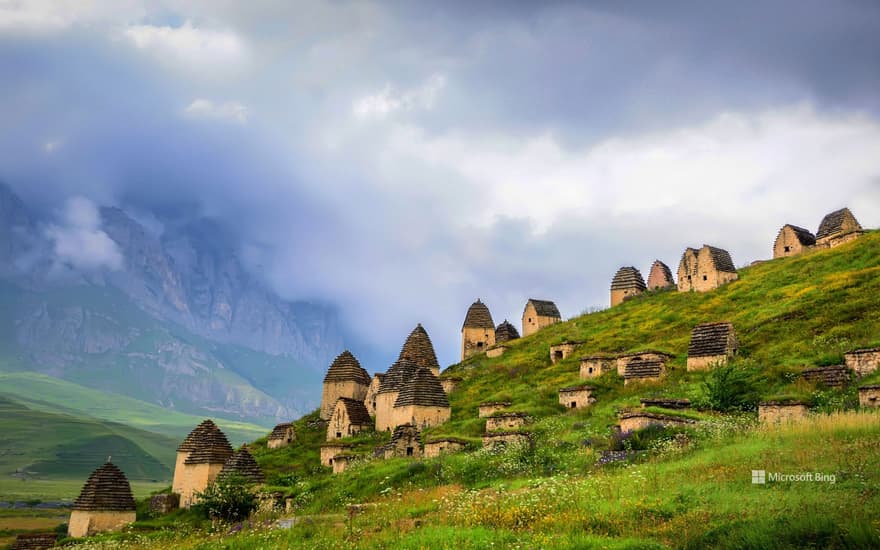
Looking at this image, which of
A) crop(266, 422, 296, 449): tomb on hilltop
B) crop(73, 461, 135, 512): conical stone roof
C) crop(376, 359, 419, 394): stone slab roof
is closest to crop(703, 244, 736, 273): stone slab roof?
crop(376, 359, 419, 394): stone slab roof

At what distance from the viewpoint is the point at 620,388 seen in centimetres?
4053

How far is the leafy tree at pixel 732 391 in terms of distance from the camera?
30.2m

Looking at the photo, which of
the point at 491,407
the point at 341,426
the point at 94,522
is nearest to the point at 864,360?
the point at 491,407

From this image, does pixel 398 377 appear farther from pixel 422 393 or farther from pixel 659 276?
pixel 659 276

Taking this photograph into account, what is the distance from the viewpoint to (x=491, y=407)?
4334 centimetres

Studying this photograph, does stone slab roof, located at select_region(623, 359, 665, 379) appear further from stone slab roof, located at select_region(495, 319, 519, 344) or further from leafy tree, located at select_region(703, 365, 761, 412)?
stone slab roof, located at select_region(495, 319, 519, 344)

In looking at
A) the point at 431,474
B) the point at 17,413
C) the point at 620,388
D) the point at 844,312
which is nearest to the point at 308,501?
the point at 431,474

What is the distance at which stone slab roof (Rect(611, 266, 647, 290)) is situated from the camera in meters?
78.8

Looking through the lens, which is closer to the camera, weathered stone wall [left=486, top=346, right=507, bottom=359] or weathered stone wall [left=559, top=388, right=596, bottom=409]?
weathered stone wall [left=559, top=388, right=596, bottom=409]

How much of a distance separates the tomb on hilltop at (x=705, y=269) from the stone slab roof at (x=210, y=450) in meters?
43.7

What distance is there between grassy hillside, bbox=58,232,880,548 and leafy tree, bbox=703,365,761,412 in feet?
1.32

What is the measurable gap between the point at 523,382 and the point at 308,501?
25.0 metres
